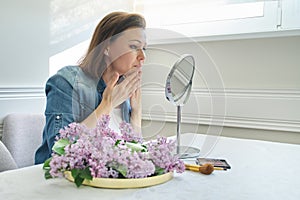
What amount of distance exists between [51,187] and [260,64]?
1.37 metres

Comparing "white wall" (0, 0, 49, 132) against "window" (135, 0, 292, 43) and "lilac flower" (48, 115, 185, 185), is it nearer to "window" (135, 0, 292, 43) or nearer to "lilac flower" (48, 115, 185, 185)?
"window" (135, 0, 292, 43)

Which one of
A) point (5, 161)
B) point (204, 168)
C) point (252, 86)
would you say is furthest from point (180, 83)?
point (252, 86)

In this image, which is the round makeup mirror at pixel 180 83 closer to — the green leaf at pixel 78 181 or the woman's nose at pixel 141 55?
the woman's nose at pixel 141 55

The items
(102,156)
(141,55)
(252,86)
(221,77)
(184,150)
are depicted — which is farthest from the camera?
(221,77)

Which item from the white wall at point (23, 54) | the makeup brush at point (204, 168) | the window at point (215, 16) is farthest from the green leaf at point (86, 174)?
the window at point (215, 16)

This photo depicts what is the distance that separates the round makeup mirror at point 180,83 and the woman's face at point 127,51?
98 millimetres

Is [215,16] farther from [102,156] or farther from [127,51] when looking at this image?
[102,156]

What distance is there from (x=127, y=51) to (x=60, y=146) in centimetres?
31

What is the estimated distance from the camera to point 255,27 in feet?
5.63

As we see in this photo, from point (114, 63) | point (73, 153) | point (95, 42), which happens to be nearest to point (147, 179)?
point (73, 153)

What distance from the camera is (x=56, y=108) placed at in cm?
106

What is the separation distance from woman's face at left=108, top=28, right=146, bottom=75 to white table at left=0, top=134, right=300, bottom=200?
1.04ft

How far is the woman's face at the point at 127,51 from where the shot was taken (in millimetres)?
835

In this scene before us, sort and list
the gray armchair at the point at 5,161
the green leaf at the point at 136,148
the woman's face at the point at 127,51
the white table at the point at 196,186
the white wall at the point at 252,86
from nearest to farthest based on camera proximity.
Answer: the white table at the point at 196,186
the green leaf at the point at 136,148
the woman's face at the point at 127,51
the gray armchair at the point at 5,161
the white wall at the point at 252,86
